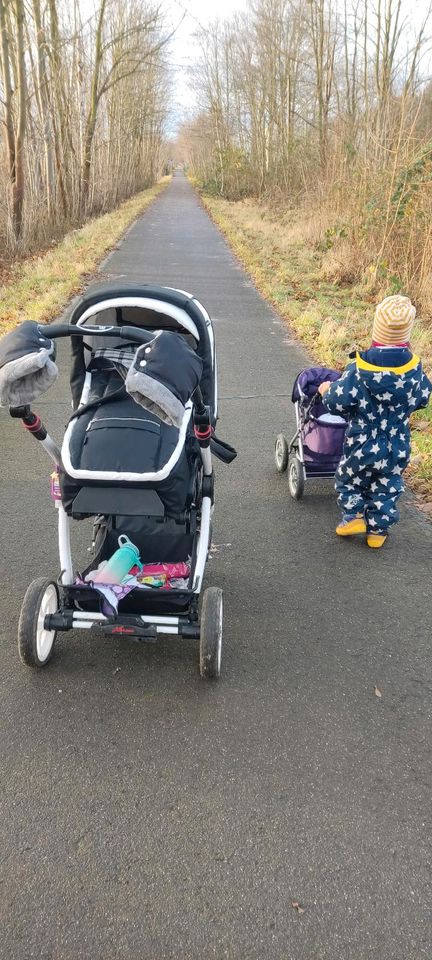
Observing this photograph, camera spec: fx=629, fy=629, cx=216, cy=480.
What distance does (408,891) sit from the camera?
6.63ft

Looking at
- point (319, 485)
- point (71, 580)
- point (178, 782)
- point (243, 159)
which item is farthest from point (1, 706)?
point (243, 159)

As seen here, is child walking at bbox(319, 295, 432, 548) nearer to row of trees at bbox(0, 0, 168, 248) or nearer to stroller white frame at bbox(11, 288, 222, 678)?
stroller white frame at bbox(11, 288, 222, 678)

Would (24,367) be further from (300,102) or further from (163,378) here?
(300,102)

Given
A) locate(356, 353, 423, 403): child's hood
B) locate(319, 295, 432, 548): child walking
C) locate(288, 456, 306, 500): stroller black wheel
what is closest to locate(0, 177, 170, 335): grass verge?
locate(288, 456, 306, 500): stroller black wheel

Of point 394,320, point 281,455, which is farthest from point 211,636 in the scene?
point 281,455

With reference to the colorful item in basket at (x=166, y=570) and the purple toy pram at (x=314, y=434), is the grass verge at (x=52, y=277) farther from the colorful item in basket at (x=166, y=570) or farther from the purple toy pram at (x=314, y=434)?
Result: the colorful item in basket at (x=166, y=570)

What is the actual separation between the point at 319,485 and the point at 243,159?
35201mm

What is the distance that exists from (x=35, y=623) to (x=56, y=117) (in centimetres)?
1997

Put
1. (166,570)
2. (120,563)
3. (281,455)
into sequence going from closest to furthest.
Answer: (120,563)
(166,570)
(281,455)

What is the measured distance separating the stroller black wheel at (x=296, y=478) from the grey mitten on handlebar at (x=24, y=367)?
238cm

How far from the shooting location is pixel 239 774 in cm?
241

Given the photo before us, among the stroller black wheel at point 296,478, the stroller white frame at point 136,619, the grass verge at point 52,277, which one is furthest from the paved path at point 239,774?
the grass verge at point 52,277

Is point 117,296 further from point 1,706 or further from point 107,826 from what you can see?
point 107,826

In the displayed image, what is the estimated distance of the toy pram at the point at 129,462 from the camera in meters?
2.37
